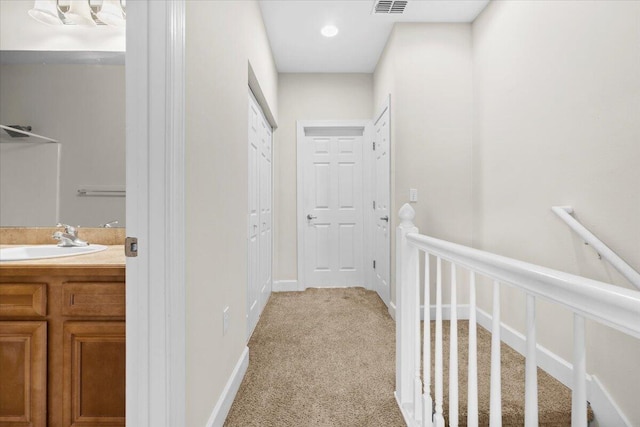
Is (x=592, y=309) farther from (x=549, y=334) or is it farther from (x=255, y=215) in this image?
(x=255, y=215)

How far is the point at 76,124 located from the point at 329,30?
218 centimetres

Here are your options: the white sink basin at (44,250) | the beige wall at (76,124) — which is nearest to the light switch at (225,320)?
the white sink basin at (44,250)

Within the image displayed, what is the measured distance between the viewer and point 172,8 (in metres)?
0.99

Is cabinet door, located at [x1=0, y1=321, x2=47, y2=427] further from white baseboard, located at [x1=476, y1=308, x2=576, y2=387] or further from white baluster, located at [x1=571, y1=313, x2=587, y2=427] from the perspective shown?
white baseboard, located at [x1=476, y1=308, x2=576, y2=387]

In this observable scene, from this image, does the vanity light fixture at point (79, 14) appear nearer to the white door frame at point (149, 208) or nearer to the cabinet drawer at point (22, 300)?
the white door frame at point (149, 208)

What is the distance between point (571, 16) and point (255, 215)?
2.42 m

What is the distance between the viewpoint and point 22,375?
3.97 ft

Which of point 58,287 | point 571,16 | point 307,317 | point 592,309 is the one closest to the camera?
point 592,309

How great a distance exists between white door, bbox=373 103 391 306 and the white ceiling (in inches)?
27.1

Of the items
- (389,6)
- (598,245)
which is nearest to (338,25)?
(389,6)

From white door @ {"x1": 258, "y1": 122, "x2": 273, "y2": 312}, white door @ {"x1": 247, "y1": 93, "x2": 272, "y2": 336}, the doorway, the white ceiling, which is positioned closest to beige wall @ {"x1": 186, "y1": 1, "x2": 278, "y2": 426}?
white door @ {"x1": 247, "y1": 93, "x2": 272, "y2": 336}

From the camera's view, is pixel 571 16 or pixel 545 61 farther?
pixel 545 61

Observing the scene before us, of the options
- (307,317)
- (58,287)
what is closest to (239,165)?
(58,287)

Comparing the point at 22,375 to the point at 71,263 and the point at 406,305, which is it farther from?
the point at 406,305
